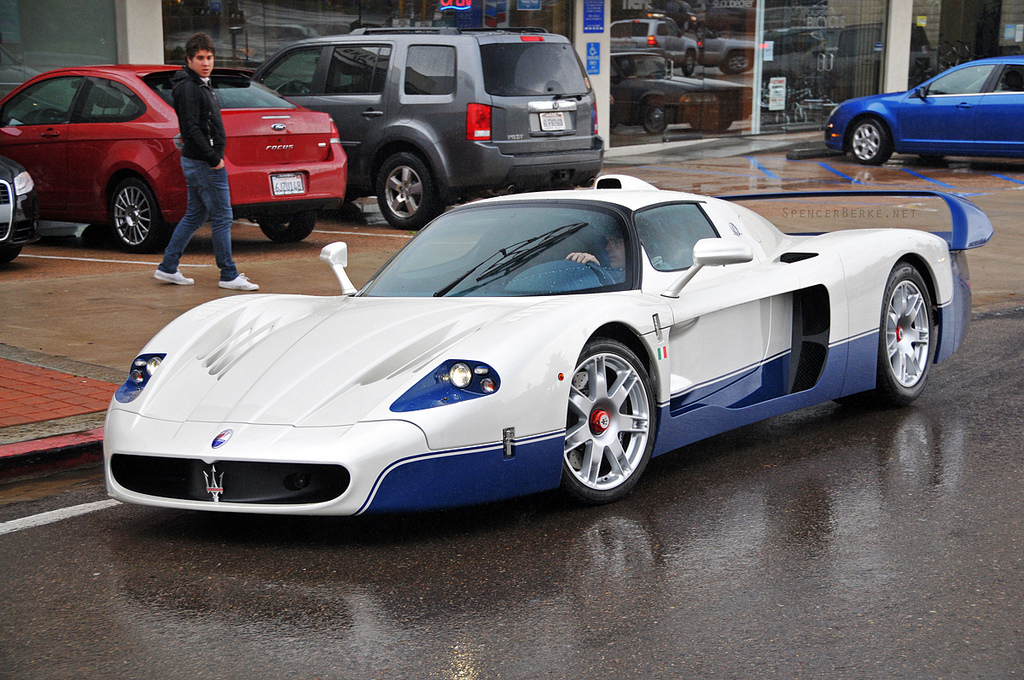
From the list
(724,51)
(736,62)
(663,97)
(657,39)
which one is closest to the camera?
(657,39)

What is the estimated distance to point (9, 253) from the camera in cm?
1086

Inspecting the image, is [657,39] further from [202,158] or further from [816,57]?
[202,158]

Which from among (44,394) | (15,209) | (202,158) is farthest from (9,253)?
(44,394)

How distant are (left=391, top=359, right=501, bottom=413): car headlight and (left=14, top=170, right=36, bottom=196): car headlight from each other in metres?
7.34

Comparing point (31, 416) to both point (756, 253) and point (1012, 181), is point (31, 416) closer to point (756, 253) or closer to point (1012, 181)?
point (756, 253)

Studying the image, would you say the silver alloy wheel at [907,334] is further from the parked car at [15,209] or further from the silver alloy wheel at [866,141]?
the silver alloy wheel at [866,141]

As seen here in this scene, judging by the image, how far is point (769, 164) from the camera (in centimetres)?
2123

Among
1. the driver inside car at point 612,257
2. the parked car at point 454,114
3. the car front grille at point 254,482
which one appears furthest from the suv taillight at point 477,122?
the car front grille at point 254,482

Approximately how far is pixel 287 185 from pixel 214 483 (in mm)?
7365

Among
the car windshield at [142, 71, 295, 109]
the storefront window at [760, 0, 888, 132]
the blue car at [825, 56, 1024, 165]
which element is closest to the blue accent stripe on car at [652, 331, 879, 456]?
the car windshield at [142, 71, 295, 109]

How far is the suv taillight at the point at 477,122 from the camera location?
42.8ft

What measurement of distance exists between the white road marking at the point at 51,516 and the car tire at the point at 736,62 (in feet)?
70.3

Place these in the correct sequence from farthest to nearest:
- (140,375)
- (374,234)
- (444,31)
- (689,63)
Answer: (689,63), (444,31), (374,234), (140,375)

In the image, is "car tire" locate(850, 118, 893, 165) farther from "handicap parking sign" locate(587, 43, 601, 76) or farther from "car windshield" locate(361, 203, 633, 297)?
"car windshield" locate(361, 203, 633, 297)
